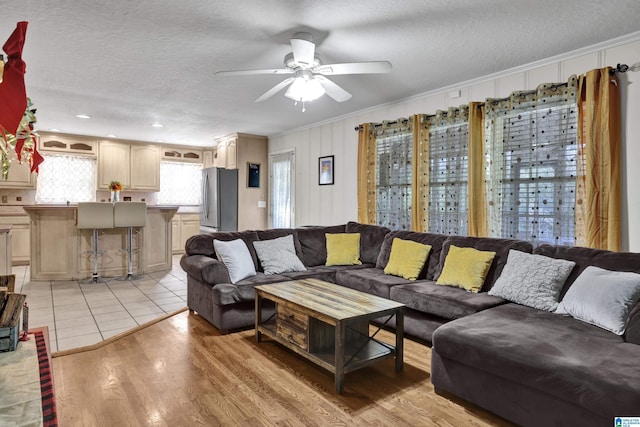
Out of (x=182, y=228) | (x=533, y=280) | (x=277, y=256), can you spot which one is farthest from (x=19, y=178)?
(x=533, y=280)

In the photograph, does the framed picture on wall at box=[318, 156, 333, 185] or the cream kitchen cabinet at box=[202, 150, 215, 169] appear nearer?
the framed picture on wall at box=[318, 156, 333, 185]

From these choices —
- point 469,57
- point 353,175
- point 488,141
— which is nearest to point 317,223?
point 353,175

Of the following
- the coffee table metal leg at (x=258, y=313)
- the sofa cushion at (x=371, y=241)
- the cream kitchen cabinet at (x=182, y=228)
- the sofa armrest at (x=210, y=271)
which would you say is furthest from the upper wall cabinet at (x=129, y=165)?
the coffee table metal leg at (x=258, y=313)

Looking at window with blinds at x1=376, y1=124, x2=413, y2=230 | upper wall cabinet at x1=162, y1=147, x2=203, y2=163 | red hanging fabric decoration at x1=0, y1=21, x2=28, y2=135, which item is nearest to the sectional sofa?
window with blinds at x1=376, y1=124, x2=413, y2=230

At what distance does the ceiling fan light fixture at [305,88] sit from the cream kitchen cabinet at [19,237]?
6002 mm

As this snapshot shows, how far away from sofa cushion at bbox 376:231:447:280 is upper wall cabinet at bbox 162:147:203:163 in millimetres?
5589

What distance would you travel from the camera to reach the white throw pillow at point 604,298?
2.18 metres

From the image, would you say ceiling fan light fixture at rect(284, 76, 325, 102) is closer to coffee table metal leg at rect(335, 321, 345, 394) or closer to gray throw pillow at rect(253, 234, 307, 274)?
gray throw pillow at rect(253, 234, 307, 274)

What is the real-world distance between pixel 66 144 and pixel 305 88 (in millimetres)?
6040

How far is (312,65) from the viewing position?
2773 millimetres

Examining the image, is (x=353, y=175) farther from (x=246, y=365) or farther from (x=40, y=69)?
(x=40, y=69)

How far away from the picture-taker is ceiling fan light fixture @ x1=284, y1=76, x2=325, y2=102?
2916 mm

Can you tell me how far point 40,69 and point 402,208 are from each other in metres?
3.98

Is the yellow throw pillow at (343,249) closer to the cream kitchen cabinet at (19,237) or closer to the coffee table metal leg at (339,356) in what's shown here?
the coffee table metal leg at (339,356)
